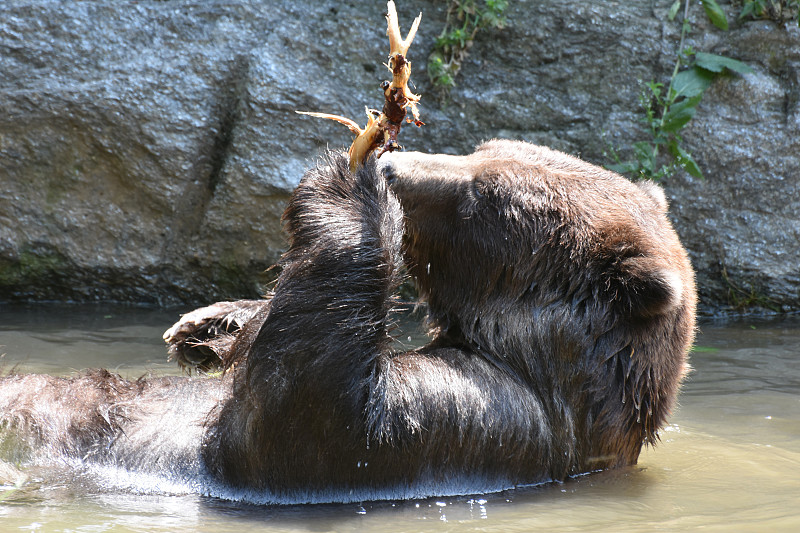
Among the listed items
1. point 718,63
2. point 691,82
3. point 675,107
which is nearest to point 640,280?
point 675,107

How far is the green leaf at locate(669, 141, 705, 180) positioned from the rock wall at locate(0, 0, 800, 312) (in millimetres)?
130

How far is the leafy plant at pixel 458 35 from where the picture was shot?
7.05 metres

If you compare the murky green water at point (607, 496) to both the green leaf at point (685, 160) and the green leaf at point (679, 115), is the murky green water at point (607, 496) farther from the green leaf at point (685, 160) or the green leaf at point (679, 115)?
the green leaf at point (679, 115)

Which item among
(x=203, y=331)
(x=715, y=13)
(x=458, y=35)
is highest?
(x=715, y=13)

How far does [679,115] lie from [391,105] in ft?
13.5

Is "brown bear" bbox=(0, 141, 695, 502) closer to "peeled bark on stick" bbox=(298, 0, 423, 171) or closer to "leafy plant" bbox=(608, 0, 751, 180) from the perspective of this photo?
"peeled bark on stick" bbox=(298, 0, 423, 171)

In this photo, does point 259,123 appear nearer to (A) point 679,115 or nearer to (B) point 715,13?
(A) point 679,115

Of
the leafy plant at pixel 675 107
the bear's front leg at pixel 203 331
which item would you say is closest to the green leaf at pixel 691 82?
the leafy plant at pixel 675 107

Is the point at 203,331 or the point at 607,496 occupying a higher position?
the point at 203,331

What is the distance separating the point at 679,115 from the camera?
694 cm

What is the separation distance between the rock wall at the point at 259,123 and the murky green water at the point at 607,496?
1508 millimetres

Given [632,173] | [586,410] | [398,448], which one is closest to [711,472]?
[586,410]

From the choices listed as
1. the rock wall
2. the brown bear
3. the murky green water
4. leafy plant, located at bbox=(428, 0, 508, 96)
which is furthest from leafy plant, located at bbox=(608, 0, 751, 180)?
→ the brown bear

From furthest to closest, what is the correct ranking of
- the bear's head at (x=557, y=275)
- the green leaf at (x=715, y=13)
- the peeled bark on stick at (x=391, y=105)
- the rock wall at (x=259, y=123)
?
the green leaf at (x=715, y=13) → the rock wall at (x=259, y=123) → the bear's head at (x=557, y=275) → the peeled bark on stick at (x=391, y=105)
